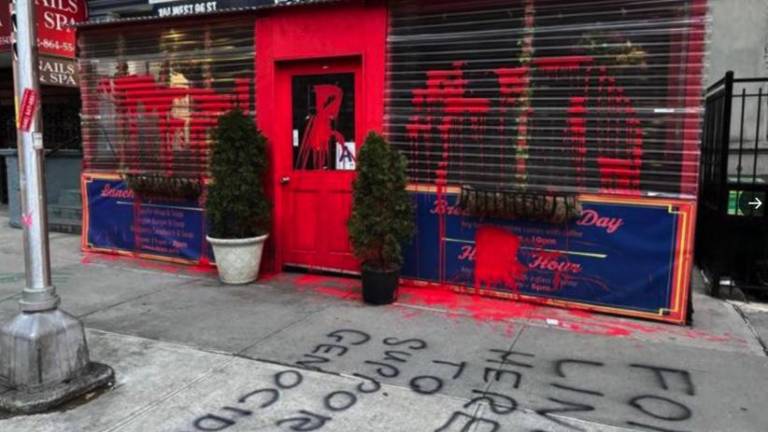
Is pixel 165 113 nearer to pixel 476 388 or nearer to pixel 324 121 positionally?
pixel 324 121

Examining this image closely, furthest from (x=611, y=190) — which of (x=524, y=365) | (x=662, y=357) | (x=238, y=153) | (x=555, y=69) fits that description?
(x=238, y=153)

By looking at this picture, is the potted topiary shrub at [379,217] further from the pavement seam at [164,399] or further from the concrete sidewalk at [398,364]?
the pavement seam at [164,399]

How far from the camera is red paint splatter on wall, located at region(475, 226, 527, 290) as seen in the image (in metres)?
5.62

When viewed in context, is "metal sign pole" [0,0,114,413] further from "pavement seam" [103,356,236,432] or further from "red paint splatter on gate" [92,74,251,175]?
"red paint splatter on gate" [92,74,251,175]

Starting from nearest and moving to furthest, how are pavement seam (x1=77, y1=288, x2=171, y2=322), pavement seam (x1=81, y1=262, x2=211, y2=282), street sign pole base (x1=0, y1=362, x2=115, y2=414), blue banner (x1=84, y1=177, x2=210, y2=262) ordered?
1. street sign pole base (x1=0, y1=362, x2=115, y2=414)
2. pavement seam (x1=77, y1=288, x2=171, y2=322)
3. pavement seam (x1=81, y1=262, x2=211, y2=282)
4. blue banner (x1=84, y1=177, x2=210, y2=262)

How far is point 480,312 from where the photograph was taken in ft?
17.6

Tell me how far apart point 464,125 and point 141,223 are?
14.4 feet

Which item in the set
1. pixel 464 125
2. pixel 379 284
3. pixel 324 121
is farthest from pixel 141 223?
pixel 464 125

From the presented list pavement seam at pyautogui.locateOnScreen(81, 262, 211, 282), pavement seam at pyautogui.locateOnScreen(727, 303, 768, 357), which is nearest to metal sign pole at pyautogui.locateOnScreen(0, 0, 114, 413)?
pavement seam at pyautogui.locateOnScreen(81, 262, 211, 282)

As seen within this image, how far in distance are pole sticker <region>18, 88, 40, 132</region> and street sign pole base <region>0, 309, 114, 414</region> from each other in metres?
1.15

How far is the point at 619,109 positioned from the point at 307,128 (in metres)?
3.15

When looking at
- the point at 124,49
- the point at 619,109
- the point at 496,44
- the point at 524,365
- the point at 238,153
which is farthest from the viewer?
the point at 124,49

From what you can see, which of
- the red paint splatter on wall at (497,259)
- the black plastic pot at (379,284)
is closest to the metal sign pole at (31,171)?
the black plastic pot at (379,284)

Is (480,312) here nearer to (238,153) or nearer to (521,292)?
(521,292)
